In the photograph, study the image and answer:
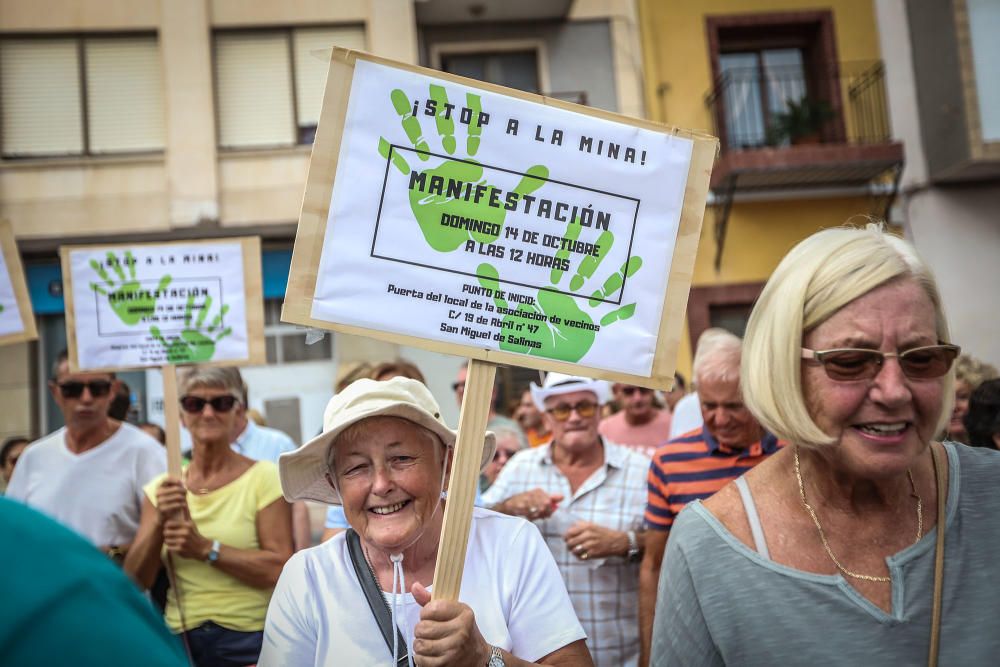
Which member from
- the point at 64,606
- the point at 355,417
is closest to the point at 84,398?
the point at 355,417

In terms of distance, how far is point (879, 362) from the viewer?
186cm

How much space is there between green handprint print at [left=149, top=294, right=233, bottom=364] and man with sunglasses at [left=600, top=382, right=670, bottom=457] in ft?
8.11

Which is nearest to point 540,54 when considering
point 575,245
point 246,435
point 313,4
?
point 313,4

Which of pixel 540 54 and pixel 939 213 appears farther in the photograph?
pixel 540 54

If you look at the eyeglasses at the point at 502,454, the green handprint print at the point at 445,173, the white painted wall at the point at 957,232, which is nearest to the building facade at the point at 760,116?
the white painted wall at the point at 957,232

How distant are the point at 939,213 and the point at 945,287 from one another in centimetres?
105

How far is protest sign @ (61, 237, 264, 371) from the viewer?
14.6 ft

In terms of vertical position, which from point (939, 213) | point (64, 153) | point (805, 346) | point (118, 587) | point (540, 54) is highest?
point (540, 54)

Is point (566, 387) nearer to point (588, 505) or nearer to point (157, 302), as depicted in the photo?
point (588, 505)

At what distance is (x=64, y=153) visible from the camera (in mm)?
13109

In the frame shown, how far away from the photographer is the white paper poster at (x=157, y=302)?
14.6ft

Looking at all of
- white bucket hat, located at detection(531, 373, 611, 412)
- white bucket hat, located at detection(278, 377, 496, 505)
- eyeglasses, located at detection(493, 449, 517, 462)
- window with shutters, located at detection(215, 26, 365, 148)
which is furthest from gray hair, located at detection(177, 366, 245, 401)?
window with shutters, located at detection(215, 26, 365, 148)

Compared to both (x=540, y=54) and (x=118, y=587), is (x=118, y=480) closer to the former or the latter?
(x=118, y=587)

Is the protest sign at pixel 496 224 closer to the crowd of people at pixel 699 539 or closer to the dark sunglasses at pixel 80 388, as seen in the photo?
the crowd of people at pixel 699 539
